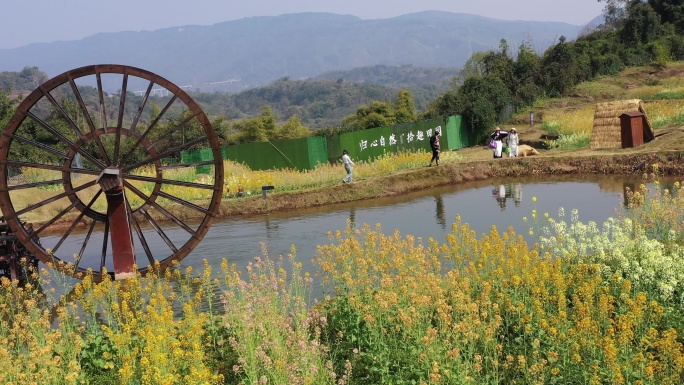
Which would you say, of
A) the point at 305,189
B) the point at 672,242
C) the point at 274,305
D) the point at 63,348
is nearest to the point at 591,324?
the point at 274,305

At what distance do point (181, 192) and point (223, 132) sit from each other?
3643 centimetres

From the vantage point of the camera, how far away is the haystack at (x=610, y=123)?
28.6 meters

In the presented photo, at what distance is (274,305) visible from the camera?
8.55 meters

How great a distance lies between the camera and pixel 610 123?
29.0 metres

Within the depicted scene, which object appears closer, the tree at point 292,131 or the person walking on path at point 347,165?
the person walking on path at point 347,165

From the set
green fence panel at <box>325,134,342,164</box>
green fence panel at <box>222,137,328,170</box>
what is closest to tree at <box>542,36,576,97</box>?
green fence panel at <box>325,134,342,164</box>

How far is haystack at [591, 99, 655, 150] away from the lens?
1125 inches

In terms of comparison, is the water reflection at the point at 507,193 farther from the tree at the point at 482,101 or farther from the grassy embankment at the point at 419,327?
the tree at the point at 482,101

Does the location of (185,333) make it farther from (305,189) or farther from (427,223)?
(305,189)

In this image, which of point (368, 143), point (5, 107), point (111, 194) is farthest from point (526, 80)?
point (111, 194)

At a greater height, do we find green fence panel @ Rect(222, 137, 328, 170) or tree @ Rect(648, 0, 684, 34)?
tree @ Rect(648, 0, 684, 34)

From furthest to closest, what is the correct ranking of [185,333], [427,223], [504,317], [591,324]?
1. [427,223]
2. [504,317]
3. [185,333]
4. [591,324]

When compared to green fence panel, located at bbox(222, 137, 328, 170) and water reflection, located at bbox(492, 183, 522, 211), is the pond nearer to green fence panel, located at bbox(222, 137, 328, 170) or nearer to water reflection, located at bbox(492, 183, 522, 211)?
water reflection, located at bbox(492, 183, 522, 211)

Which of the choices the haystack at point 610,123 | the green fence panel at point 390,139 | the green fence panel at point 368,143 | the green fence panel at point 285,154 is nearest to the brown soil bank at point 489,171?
the haystack at point 610,123
